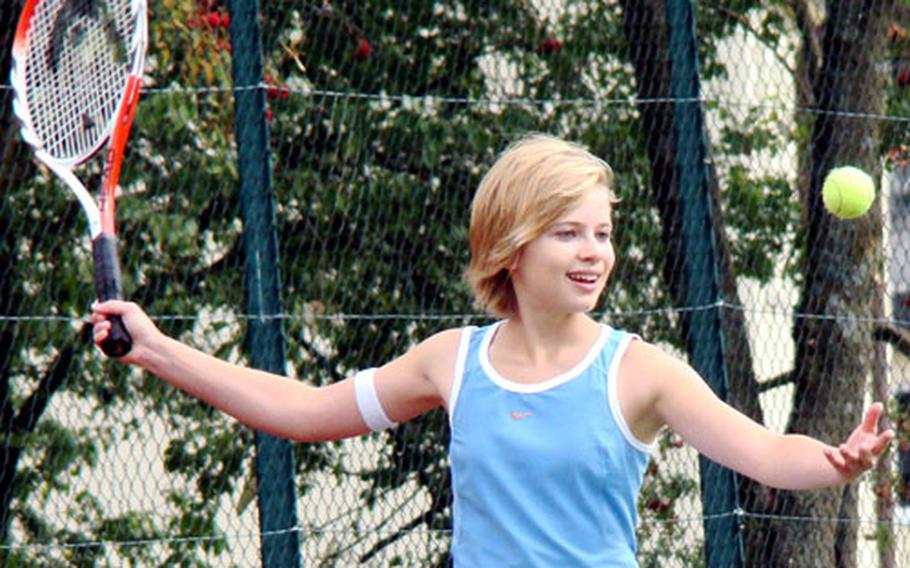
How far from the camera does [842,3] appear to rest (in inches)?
252

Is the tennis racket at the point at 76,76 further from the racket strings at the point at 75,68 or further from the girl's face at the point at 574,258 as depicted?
the girl's face at the point at 574,258

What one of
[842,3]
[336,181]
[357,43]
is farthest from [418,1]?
[842,3]

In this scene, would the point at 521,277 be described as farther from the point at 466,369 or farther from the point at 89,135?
the point at 89,135

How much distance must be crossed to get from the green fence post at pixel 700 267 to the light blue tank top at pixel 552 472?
7.14ft

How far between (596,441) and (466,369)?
10.5 inches

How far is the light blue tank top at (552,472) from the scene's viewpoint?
2795mm

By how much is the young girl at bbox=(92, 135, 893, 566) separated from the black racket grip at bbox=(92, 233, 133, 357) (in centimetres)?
2

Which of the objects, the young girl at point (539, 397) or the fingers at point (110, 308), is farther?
the fingers at point (110, 308)

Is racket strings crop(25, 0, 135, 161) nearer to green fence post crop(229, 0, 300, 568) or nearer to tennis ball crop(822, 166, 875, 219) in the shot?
green fence post crop(229, 0, 300, 568)

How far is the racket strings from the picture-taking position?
3.88 metres

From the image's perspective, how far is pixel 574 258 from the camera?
9.46 ft

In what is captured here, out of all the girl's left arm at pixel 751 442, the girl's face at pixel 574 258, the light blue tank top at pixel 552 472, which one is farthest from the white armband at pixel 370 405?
the girl's left arm at pixel 751 442

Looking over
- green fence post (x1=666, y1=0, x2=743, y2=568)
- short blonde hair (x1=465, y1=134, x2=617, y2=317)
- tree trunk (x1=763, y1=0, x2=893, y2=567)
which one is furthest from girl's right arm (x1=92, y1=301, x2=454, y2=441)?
tree trunk (x1=763, y1=0, x2=893, y2=567)

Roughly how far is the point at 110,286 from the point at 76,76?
3.43 feet
